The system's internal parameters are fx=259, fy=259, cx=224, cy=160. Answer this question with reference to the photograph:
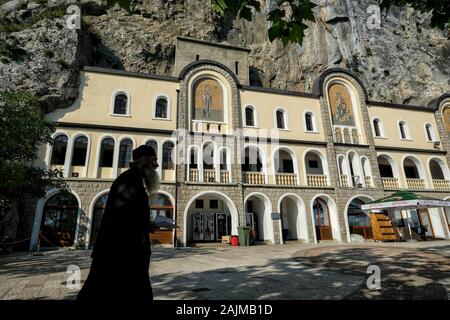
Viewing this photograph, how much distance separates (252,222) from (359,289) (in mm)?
14400

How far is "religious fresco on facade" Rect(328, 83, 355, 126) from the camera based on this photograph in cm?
2161

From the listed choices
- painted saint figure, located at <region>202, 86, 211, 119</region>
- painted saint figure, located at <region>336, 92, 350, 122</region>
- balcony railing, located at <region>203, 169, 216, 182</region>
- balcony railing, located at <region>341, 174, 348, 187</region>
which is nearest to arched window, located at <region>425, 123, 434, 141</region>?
painted saint figure, located at <region>336, 92, 350, 122</region>

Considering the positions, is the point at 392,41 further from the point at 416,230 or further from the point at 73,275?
the point at 73,275

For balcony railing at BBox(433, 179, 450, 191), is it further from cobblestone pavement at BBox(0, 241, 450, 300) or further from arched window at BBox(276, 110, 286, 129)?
cobblestone pavement at BBox(0, 241, 450, 300)

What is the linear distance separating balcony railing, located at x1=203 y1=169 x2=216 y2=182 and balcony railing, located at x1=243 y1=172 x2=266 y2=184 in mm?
2230

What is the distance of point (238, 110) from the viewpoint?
1939 cm

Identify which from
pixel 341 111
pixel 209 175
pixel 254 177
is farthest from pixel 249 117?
pixel 341 111

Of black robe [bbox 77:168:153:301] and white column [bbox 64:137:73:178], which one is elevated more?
white column [bbox 64:137:73:178]

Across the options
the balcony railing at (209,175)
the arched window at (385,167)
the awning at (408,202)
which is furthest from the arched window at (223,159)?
the arched window at (385,167)

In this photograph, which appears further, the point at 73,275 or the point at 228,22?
the point at 228,22

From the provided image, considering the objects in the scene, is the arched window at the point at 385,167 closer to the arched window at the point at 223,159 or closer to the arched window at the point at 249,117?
the arched window at the point at 249,117

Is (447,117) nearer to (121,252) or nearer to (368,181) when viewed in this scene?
(368,181)
